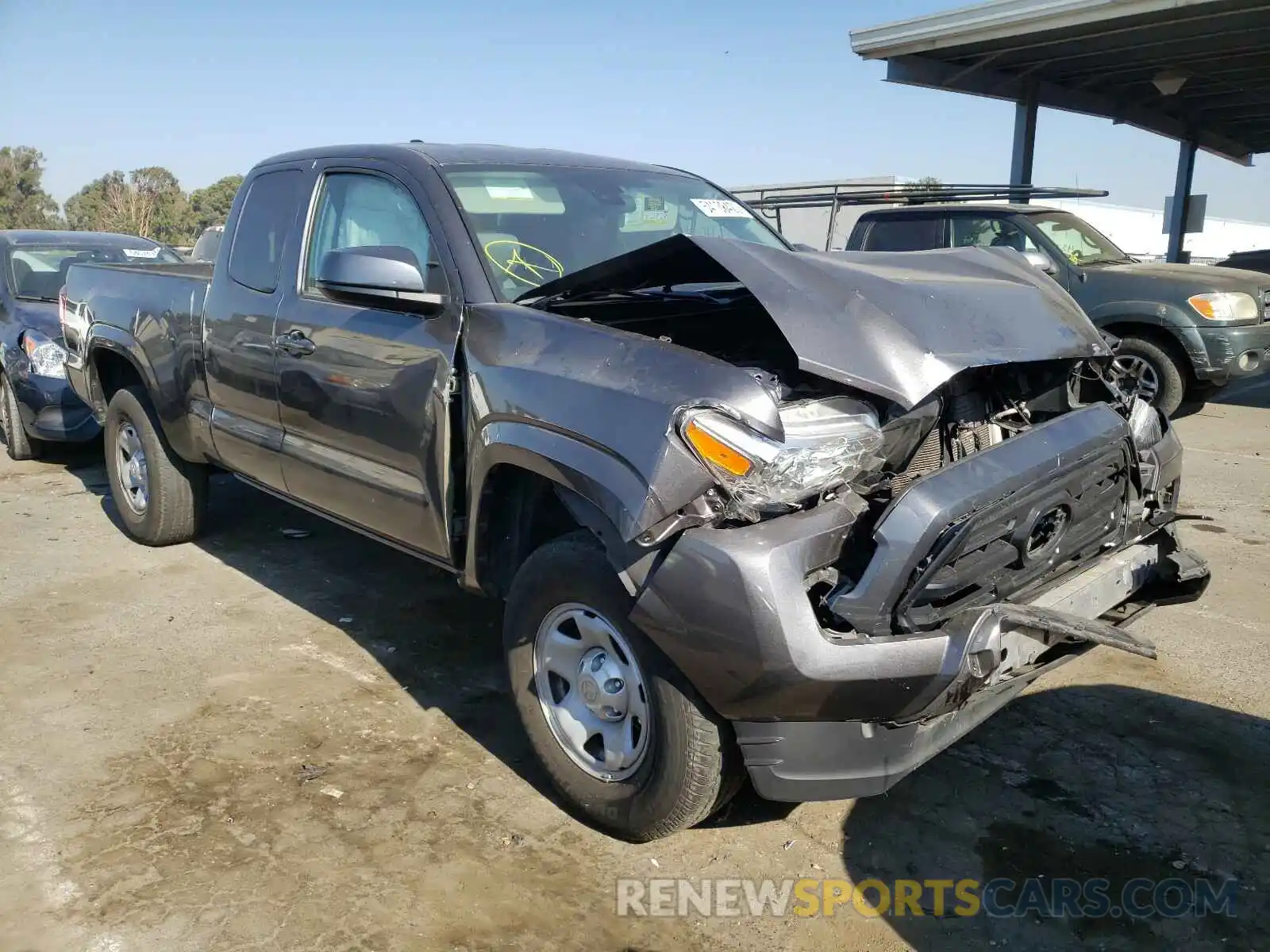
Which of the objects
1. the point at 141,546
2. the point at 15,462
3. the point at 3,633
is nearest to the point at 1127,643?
the point at 3,633

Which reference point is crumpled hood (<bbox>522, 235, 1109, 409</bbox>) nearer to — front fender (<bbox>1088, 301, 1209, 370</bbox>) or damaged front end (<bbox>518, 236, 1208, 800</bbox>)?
damaged front end (<bbox>518, 236, 1208, 800</bbox>)

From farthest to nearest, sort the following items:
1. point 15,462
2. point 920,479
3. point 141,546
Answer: point 15,462 → point 141,546 → point 920,479

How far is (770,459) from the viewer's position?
98.7 inches

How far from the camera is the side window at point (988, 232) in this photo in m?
8.88

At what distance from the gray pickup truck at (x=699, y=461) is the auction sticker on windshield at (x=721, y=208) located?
0.11m

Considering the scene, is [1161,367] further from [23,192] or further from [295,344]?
[23,192]

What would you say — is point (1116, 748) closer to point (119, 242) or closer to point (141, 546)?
point (141, 546)

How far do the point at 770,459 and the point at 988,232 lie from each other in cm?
736

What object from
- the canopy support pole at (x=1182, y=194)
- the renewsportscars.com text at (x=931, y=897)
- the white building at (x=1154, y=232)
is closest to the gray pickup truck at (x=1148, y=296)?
the renewsportscars.com text at (x=931, y=897)

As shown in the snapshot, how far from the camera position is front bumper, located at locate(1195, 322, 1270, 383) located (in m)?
8.06

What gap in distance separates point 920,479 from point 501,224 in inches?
73.0

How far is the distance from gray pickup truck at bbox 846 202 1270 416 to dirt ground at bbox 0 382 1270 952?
393 cm

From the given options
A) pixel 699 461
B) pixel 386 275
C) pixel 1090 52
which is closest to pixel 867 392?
pixel 699 461

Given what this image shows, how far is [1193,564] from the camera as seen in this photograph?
3318 mm
